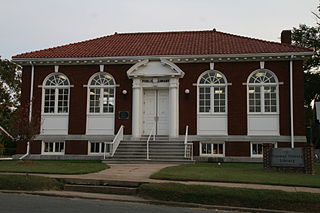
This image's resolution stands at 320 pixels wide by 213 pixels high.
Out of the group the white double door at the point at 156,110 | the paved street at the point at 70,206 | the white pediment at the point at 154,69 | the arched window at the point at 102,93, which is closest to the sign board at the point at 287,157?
the paved street at the point at 70,206

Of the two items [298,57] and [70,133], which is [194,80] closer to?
[298,57]

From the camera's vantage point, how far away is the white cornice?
1775 cm

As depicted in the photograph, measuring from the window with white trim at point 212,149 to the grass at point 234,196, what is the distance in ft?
30.0

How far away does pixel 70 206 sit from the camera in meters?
7.93

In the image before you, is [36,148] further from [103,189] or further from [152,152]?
[103,189]

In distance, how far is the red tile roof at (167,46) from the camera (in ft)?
61.4

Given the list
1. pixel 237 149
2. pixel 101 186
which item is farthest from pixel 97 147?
pixel 101 186

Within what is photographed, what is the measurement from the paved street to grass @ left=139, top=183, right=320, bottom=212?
0.55m

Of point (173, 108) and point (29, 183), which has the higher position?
point (173, 108)

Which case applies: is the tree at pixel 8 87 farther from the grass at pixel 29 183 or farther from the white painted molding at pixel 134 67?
the grass at pixel 29 183

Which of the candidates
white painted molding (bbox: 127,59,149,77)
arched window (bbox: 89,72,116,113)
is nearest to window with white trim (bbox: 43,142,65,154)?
arched window (bbox: 89,72,116,113)

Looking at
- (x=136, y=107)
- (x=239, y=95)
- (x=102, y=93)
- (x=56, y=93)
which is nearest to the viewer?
(x=239, y=95)

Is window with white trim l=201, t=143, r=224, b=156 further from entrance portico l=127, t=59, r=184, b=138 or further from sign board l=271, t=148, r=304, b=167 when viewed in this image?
sign board l=271, t=148, r=304, b=167

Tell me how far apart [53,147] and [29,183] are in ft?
30.9
